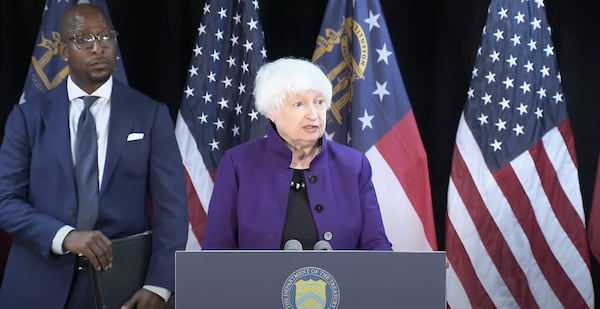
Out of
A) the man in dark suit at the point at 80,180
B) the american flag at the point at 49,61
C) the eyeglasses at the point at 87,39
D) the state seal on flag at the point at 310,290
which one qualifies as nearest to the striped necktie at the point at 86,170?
the man in dark suit at the point at 80,180

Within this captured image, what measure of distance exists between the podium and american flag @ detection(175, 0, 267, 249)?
2.20 metres

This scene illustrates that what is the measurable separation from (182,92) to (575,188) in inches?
83.4

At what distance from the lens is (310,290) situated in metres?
1.94

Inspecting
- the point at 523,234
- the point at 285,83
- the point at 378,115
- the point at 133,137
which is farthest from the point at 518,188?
the point at 133,137

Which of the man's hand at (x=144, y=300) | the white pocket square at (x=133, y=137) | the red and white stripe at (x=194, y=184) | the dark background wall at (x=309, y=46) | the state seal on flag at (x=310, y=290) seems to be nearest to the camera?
the state seal on flag at (x=310, y=290)

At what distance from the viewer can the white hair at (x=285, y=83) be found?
246 centimetres

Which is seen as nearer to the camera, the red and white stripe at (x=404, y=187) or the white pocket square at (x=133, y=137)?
the white pocket square at (x=133, y=137)

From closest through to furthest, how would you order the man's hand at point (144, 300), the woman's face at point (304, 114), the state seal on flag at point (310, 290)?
the state seal on flag at point (310, 290)
the woman's face at point (304, 114)
the man's hand at point (144, 300)

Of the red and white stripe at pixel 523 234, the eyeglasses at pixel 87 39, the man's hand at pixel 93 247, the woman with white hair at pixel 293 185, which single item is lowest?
the red and white stripe at pixel 523 234

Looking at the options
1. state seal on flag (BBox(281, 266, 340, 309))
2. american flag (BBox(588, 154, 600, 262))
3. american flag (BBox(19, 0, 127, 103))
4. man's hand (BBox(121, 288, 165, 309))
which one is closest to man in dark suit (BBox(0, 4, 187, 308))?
man's hand (BBox(121, 288, 165, 309))

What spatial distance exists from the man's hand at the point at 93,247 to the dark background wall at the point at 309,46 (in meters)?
2.14

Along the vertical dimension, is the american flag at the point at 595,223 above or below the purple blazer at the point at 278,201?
below

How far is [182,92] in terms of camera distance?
458 centimetres

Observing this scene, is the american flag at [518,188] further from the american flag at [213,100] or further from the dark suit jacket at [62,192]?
the dark suit jacket at [62,192]
